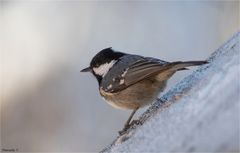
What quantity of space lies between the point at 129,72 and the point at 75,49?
406 cm

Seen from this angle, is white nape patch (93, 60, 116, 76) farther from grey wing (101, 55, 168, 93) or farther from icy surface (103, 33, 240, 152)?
icy surface (103, 33, 240, 152)

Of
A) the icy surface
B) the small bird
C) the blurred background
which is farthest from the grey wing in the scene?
the blurred background

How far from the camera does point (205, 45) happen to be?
263 inches

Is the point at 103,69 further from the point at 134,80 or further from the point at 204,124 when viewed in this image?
the point at 204,124

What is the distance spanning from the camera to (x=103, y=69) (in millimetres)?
3338

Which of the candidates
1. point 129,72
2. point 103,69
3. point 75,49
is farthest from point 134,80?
point 75,49

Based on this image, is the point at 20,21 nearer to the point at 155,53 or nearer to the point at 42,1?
the point at 42,1

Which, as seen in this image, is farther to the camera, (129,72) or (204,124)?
(129,72)

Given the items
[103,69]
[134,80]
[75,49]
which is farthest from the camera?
[75,49]

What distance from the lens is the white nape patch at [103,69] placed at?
10.7 ft

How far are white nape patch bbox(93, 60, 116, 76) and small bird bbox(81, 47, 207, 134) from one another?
0.03 meters

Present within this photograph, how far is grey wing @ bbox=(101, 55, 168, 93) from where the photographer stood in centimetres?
279

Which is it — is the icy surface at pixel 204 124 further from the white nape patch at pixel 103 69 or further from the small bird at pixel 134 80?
the white nape patch at pixel 103 69

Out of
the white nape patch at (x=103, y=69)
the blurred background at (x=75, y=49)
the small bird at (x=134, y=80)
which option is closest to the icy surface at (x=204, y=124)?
the small bird at (x=134, y=80)
